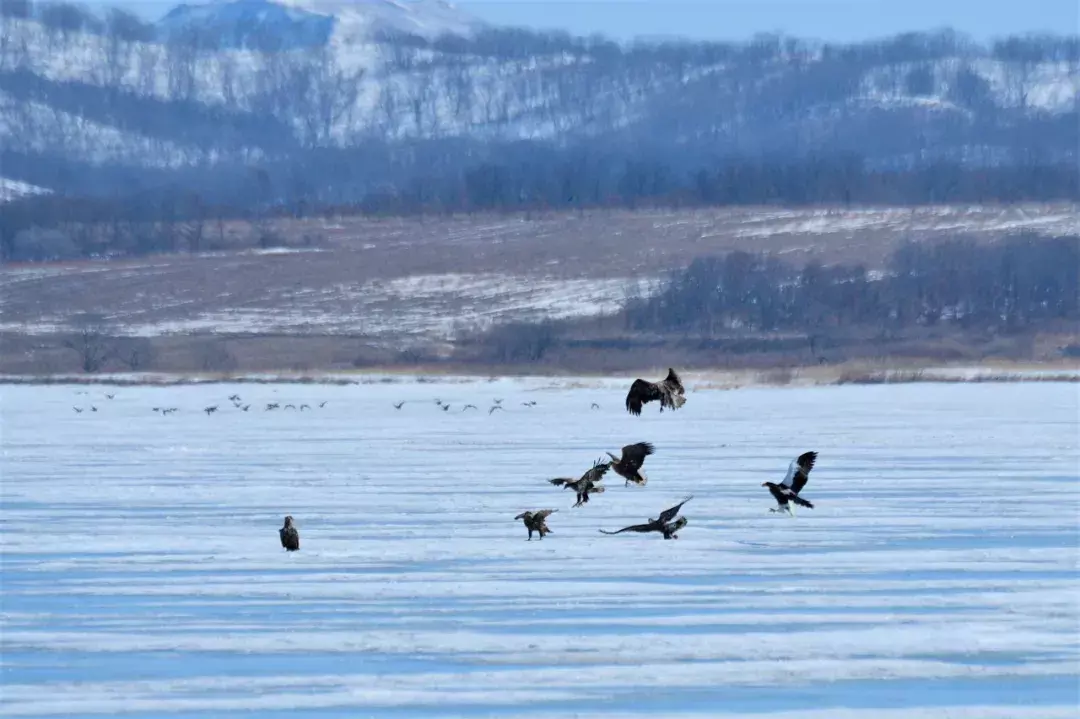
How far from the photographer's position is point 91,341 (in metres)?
56.5

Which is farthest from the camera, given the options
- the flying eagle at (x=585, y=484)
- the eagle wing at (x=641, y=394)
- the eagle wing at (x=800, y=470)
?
the eagle wing at (x=641, y=394)

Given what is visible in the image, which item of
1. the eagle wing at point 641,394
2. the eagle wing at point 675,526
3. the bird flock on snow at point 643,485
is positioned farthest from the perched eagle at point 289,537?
the eagle wing at point 641,394

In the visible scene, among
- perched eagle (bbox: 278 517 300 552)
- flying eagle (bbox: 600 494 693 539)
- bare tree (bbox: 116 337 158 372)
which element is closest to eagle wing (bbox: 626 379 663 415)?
flying eagle (bbox: 600 494 693 539)

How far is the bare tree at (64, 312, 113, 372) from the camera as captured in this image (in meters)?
51.7

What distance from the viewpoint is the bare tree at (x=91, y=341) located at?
170ft

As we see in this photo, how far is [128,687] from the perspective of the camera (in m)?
7.07

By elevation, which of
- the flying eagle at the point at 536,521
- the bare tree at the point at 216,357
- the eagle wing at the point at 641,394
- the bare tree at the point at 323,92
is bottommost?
the bare tree at the point at 216,357

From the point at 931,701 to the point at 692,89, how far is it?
137425 millimetres

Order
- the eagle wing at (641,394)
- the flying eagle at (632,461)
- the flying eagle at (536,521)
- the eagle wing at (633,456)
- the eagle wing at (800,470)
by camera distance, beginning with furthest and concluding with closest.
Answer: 1. the eagle wing at (641,394)
2. the eagle wing at (633,456)
3. the flying eagle at (632,461)
4. the eagle wing at (800,470)
5. the flying eagle at (536,521)

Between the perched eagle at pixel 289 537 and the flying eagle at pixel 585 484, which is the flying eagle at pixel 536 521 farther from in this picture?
the flying eagle at pixel 585 484

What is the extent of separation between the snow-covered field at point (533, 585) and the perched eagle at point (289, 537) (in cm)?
17

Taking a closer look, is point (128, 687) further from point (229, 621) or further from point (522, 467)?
point (522, 467)

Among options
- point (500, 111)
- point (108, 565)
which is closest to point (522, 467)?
point (108, 565)

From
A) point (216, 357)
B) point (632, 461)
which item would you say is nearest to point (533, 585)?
point (632, 461)
